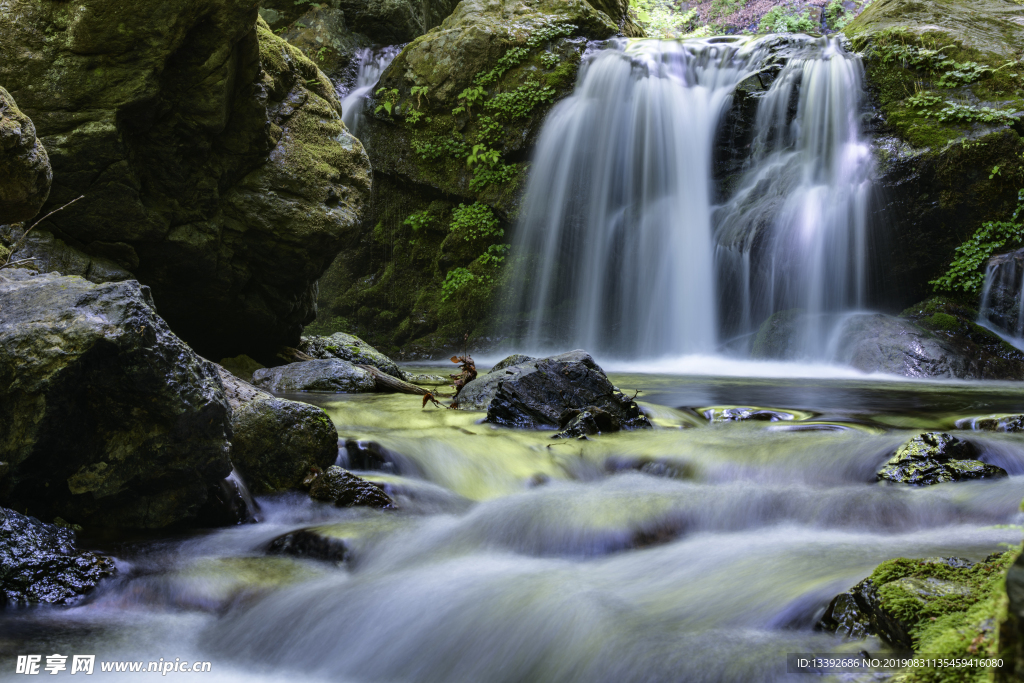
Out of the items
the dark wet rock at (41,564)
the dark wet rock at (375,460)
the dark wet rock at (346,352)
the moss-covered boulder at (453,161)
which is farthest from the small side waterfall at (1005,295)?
the dark wet rock at (41,564)

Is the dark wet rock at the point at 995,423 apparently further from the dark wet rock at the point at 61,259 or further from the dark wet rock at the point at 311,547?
the dark wet rock at the point at 61,259

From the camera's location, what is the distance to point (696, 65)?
12.5 m

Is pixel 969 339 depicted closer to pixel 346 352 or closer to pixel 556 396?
pixel 556 396

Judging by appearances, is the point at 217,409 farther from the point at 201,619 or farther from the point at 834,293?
the point at 834,293

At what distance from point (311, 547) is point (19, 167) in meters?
2.28

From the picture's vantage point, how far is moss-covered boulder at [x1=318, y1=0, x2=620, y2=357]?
42.0 ft

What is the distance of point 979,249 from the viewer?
1000cm

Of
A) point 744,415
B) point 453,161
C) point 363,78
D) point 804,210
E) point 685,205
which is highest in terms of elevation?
point 363,78

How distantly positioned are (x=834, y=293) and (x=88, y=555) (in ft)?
34.4

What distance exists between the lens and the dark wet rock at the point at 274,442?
11.5 feet

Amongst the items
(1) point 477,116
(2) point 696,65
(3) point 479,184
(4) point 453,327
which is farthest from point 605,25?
(4) point 453,327

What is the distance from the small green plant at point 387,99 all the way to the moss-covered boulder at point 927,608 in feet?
42.7

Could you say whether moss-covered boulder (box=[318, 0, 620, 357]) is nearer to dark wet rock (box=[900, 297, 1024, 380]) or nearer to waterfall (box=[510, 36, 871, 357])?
waterfall (box=[510, 36, 871, 357])

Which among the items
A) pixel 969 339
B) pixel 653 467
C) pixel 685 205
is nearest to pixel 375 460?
pixel 653 467
